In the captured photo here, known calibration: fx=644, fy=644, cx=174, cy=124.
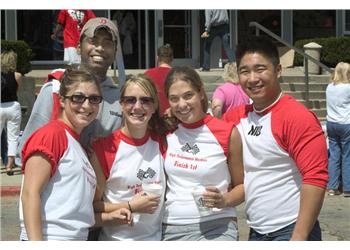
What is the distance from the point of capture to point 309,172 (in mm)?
2820

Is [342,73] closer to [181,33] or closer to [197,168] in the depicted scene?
[197,168]

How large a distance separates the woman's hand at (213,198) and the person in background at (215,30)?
11703 mm

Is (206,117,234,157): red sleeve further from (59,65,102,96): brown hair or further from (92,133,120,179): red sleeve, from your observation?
(59,65,102,96): brown hair

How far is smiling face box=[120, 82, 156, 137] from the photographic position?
3.15 m

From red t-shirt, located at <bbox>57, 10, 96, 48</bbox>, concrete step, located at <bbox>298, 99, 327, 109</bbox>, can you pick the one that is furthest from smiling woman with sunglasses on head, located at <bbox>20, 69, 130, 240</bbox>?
concrete step, located at <bbox>298, 99, 327, 109</bbox>

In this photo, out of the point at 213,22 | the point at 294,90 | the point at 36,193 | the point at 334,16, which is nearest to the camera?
the point at 36,193

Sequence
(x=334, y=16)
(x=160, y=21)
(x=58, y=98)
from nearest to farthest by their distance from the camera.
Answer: (x=58, y=98) < (x=160, y=21) < (x=334, y=16)

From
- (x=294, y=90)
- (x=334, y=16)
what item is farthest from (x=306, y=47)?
(x=334, y=16)

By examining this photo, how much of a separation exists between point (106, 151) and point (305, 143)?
964mm

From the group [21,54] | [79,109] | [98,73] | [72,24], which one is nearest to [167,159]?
[79,109]

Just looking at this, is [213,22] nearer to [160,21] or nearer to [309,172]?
[160,21]

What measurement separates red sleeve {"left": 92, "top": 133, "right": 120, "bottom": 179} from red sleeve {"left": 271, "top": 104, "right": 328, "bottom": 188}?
31.2 inches

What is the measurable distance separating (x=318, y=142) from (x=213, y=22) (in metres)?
12.5

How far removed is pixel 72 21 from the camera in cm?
1081
